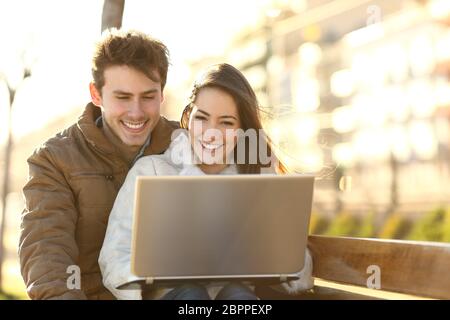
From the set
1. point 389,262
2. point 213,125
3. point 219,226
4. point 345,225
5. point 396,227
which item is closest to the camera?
point 219,226

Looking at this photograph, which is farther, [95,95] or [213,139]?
[95,95]

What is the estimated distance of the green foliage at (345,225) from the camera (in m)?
27.3

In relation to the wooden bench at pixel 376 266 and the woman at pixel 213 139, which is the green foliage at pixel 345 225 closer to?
the wooden bench at pixel 376 266

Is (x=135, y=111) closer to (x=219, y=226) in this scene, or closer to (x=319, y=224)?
(x=219, y=226)

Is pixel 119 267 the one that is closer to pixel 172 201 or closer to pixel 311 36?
pixel 172 201

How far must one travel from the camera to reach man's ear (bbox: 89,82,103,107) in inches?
120

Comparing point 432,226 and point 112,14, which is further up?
point 112,14

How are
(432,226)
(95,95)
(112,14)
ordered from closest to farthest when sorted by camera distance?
1. (95,95)
2. (112,14)
3. (432,226)

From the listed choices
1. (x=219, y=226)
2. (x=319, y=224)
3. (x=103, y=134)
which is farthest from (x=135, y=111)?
(x=319, y=224)

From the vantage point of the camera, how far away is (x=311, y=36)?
46375 mm

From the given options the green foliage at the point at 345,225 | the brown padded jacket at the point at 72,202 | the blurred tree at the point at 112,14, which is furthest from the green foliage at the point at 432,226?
the brown padded jacket at the point at 72,202

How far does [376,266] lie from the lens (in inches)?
105

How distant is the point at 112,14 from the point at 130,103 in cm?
112

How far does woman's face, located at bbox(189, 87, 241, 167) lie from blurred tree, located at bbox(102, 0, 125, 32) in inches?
50.3
